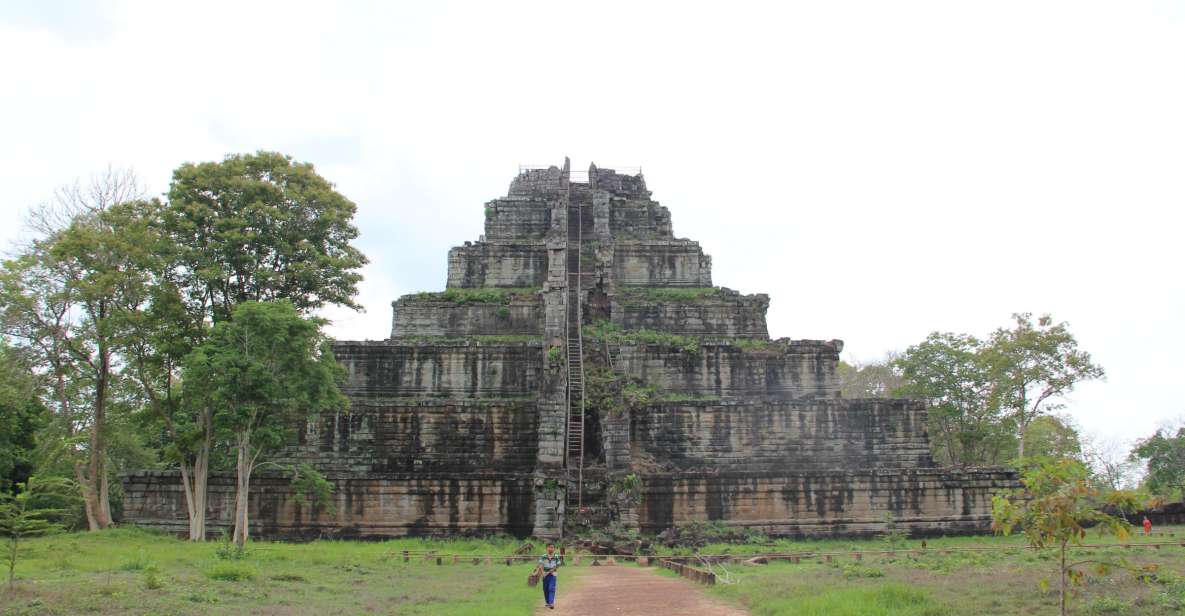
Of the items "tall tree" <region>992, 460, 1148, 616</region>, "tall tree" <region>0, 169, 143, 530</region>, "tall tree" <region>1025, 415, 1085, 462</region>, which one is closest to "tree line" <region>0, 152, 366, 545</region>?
"tall tree" <region>0, 169, 143, 530</region>

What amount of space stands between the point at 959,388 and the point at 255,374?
29266 mm

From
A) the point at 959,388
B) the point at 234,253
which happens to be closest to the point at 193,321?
the point at 234,253

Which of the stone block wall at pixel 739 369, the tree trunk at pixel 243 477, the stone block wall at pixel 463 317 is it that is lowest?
the tree trunk at pixel 243 477

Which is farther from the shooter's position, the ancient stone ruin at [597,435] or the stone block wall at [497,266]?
the stone block wall at [497,266]

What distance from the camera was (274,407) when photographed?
21.9 m

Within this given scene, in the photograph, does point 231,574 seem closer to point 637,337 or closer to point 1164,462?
point 637,337

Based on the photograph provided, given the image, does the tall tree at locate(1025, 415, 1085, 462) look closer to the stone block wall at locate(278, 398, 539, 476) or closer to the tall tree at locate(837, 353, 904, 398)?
the tall tree at locate(837, 353, 904, 398)

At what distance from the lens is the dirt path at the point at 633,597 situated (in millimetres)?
13359

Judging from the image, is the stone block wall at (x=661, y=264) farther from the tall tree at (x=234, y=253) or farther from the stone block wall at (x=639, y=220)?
the tall tree at (x=234, y=253)

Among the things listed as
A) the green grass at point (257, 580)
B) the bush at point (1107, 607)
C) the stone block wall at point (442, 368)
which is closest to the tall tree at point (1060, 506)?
the bush at point (1107, 607)

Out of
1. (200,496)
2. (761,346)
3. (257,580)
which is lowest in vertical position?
(257,580)

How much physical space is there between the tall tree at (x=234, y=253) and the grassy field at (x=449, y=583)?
13.7ft

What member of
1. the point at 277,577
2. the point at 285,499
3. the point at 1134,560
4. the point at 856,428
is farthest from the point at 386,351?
the point at 1134,560

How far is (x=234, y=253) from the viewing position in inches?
978
